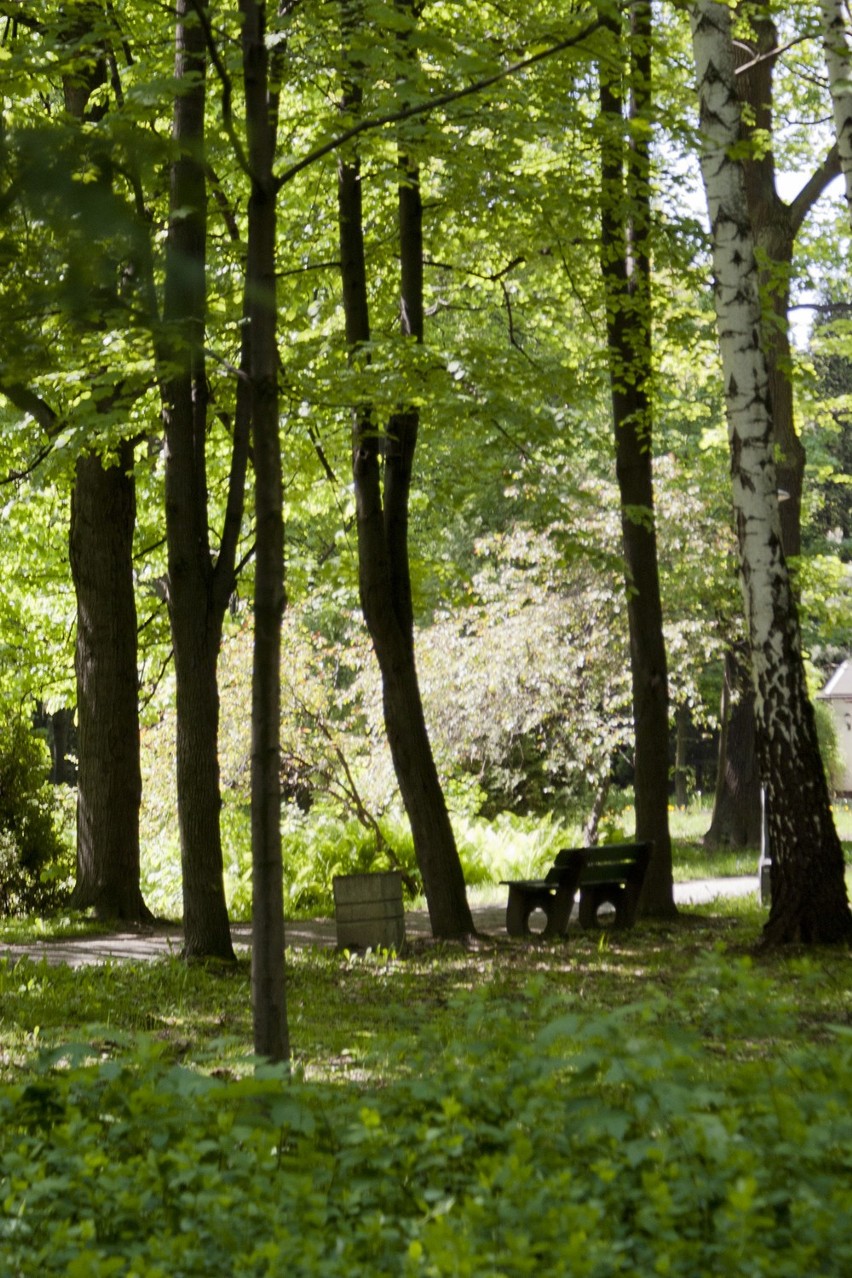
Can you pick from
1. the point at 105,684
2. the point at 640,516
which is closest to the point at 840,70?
the point at 640,516

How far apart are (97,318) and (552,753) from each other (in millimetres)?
18195

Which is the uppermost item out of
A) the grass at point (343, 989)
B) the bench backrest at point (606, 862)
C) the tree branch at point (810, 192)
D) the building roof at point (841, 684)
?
the tree branch at point (810, 192)

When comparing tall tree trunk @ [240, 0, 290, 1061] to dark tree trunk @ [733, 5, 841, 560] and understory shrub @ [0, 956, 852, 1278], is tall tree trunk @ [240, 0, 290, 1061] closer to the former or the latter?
understory shrub @ [0, 956, 852, 1278]

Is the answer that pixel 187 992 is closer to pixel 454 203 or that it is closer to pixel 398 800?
pixel 454 203

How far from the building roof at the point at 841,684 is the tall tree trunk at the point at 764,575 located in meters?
40.5

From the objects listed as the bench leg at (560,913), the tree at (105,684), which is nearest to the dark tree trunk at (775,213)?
the bench leg at (560,913)

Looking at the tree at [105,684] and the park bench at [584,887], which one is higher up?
the tree at [105,684]

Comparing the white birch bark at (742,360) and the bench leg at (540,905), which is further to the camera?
the bench leg at (540,905)

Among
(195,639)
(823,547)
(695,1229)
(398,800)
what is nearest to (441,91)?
(195,639)

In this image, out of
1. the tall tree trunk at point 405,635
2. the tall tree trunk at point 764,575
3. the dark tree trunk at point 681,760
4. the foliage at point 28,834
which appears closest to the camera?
the tall tree trunk at point 764,575

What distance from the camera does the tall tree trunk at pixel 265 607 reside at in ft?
18.4

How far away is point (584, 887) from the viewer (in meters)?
12.9

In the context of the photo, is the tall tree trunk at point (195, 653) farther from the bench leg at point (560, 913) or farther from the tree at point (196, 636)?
the bench leg at point (560, 913)

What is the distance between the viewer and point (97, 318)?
10.2 feet
